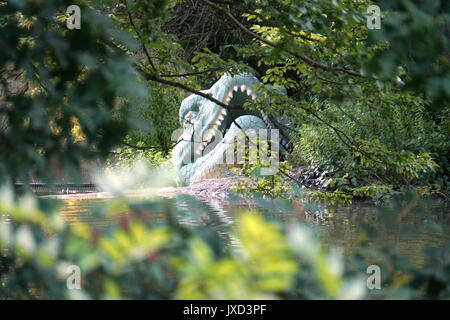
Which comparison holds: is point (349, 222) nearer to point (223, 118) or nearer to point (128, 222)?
point (223, 118)

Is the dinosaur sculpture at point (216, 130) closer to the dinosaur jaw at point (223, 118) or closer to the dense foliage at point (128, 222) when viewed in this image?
the dinosaur jaw at point (223, 118)

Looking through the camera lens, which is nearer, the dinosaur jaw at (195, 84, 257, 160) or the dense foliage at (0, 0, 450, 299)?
the dense foliage at (0, 0, 450, 299)

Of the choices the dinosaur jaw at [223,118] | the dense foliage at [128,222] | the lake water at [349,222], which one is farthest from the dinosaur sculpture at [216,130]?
the dense foliage at [128,222]

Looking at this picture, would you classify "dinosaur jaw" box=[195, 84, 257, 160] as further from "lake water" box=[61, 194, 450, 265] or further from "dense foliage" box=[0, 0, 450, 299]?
"dense foliage" box=[0, 0, 450, 299]

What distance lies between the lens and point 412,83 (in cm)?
125

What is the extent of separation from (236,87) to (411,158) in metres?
7.33

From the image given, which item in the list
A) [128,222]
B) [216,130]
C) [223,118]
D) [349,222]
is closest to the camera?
[128,222]

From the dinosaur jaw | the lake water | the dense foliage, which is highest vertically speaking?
the dinosaur jaw

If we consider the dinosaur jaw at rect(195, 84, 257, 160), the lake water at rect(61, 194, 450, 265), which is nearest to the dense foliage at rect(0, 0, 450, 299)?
the lake water at rect(61, 194, 450, 265)

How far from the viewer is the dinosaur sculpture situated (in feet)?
35.3

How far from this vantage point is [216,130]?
11695 mm

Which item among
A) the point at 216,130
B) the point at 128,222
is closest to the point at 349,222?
the point at 128,222
